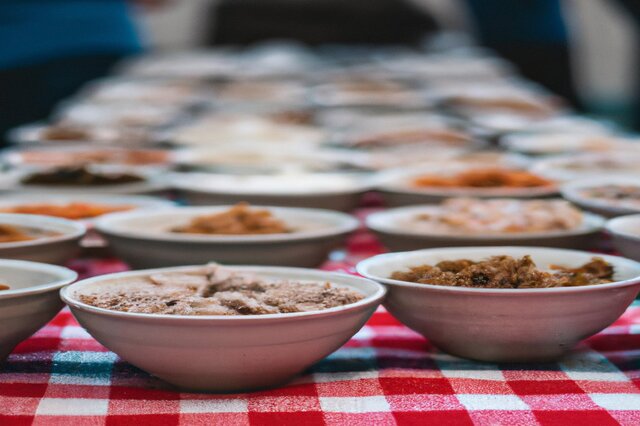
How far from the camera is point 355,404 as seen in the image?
2.76 ft

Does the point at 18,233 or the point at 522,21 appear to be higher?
the point at 522,21

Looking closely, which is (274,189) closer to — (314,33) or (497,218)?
(497,218)

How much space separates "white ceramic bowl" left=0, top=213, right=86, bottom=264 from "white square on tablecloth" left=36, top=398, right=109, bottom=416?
0.36m

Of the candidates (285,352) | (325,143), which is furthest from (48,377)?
(325,143)

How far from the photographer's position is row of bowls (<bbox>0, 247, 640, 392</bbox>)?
816mm

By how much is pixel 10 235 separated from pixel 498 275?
2.29 feet

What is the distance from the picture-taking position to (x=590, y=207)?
1.45m

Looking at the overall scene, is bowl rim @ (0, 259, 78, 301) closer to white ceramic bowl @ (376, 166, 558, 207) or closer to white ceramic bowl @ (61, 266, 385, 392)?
white ceramic bowl @ (61, 266, 385, 392)

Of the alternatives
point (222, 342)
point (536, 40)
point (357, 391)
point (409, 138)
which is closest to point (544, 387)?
point (357, 391)

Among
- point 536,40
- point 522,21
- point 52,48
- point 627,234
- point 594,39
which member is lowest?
point 594,39

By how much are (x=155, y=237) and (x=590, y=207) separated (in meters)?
0.71

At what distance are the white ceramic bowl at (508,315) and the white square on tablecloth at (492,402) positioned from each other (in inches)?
3.5

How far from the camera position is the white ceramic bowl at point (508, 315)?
0.91 meters

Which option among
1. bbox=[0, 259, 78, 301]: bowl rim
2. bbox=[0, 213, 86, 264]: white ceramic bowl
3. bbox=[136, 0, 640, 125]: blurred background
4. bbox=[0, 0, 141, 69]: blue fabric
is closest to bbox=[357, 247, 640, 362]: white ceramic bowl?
bbox=[0, 259, 78, 301]: bowl rim
